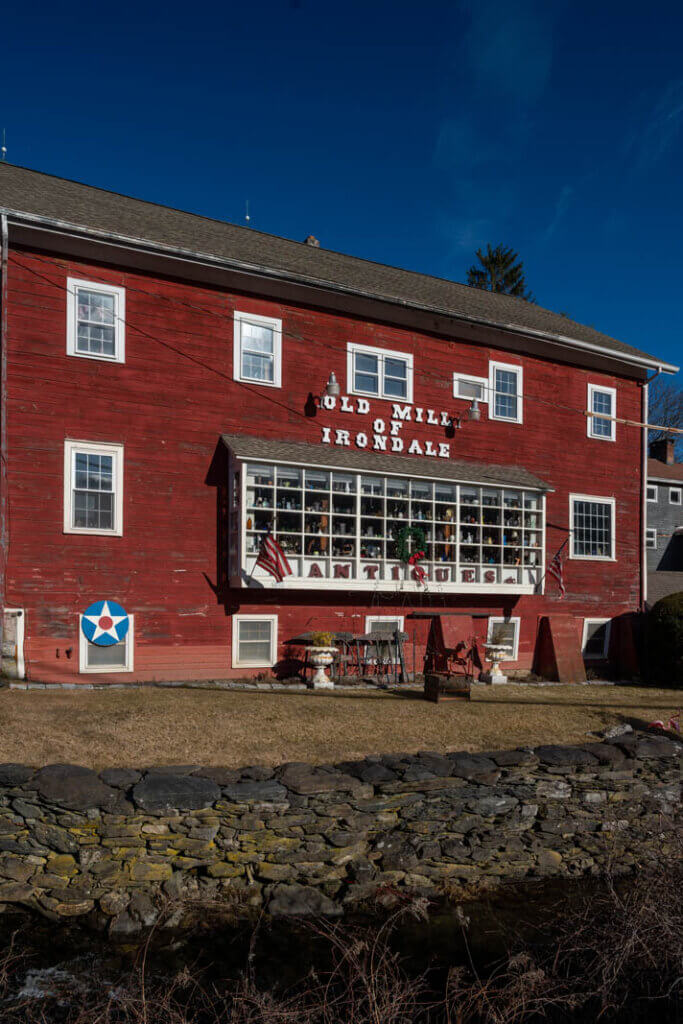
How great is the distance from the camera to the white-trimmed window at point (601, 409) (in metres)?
22.9

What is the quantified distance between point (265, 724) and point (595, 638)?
1310 cm

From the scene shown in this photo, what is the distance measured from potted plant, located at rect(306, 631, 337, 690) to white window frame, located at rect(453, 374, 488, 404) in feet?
24.6

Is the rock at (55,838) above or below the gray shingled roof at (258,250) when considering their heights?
below

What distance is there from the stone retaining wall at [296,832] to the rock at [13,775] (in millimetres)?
17

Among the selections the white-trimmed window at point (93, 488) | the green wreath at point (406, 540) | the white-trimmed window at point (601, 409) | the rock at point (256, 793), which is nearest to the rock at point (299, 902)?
the rock at point (256, 793)

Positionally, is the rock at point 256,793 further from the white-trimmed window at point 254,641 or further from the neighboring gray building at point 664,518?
the neighboring gray building at point 664,518

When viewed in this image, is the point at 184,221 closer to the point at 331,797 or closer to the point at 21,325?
the point at 21,325

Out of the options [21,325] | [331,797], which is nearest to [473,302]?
[21,325]

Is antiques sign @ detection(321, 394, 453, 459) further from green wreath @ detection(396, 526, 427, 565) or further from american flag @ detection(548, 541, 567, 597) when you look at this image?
american flag @ detection(548, 541, 567, 597)

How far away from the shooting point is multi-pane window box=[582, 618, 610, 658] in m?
22.2

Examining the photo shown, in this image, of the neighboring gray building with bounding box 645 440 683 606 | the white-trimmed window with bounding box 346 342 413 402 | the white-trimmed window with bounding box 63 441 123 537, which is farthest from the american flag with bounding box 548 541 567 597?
the neighboring gray building with bounding box 645 440 683 606

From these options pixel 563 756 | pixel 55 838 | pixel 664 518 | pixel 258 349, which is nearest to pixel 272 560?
pixel 258 349

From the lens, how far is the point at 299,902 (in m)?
8.62

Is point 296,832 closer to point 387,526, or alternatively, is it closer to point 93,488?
point 93,488
